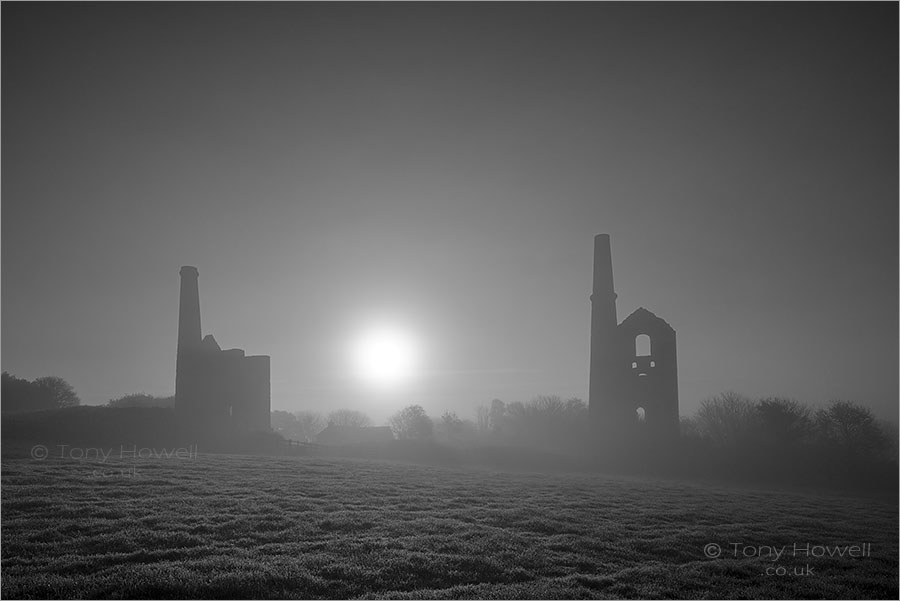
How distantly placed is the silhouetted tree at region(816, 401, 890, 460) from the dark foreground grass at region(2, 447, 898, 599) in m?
22.2

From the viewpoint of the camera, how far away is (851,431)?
1619 inches

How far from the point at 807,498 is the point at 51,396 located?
218 feet

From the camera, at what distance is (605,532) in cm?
1355

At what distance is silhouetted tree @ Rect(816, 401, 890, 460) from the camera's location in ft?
126

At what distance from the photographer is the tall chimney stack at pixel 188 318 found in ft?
148

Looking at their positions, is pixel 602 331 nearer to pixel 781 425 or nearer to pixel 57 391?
pixel 781 425

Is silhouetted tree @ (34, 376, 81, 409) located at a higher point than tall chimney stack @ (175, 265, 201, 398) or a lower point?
lower

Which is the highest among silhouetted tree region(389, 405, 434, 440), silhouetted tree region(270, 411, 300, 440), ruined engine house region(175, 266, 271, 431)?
ruined engine house region(175, 266, 271, 431)

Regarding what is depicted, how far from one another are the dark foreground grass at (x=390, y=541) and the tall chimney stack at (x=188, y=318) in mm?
25760

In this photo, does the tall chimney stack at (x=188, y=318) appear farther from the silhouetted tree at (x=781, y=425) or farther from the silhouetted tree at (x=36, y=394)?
the silhouetted tree at (x=781, y=425)

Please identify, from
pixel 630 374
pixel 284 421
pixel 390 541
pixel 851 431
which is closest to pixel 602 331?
pixel 630 374

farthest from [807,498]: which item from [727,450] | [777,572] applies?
[777,572]

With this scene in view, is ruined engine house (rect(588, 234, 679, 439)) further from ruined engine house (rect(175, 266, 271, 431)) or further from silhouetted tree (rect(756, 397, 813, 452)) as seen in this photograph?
ruined engine house (rect(175, 266, 271, 431))

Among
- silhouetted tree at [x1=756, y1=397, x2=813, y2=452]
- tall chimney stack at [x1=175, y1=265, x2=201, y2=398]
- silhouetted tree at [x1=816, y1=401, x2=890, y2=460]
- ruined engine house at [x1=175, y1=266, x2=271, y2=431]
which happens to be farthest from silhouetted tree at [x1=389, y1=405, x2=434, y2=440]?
silhouetted tree at [x1=816, y1=401, x2=890, y2=460]
